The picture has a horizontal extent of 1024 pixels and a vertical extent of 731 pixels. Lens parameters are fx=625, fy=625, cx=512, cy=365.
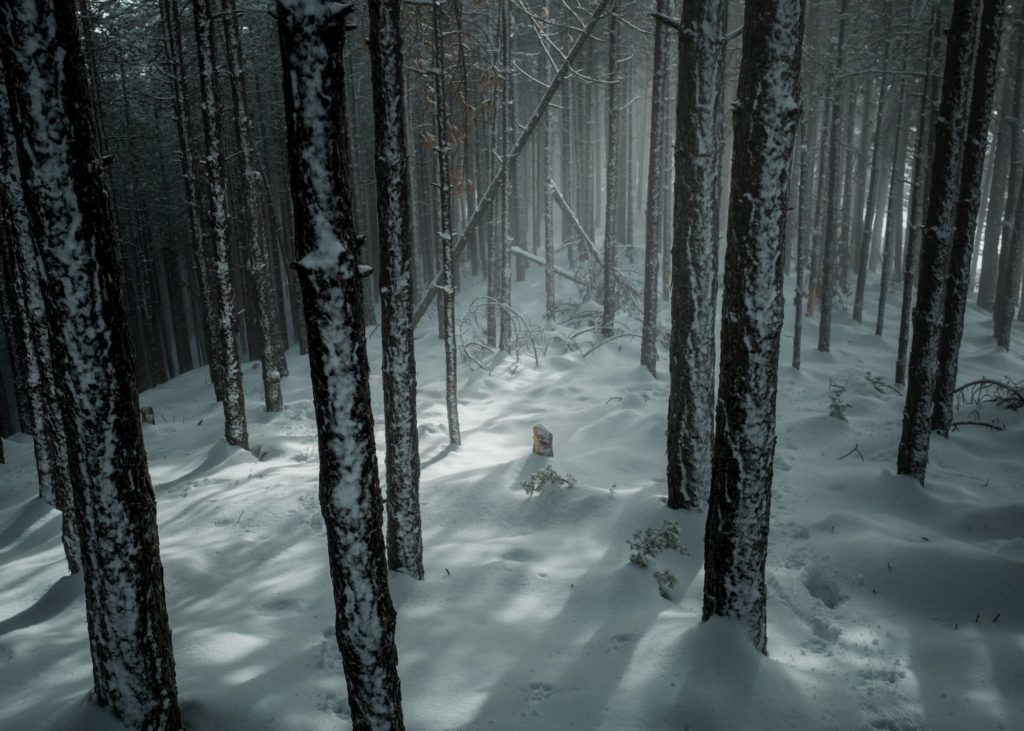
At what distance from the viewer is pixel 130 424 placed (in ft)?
12.3

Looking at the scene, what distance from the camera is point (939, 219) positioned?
8.23 metres

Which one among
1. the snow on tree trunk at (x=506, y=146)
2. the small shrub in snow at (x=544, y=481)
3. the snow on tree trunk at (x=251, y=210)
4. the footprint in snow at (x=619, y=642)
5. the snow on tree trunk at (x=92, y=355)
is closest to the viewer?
the snow on tree trunk at (x=92, y=355)

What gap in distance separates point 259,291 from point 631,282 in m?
14.5

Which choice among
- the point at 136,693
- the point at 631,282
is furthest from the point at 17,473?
the point at 631,282

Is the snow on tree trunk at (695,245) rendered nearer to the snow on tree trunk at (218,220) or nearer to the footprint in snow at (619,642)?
the footprint in snow at (619,642)

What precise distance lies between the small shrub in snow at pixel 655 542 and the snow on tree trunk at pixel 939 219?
13.1 feet

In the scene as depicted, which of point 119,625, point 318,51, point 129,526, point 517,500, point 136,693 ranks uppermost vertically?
point 318,51

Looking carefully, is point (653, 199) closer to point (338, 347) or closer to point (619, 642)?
point (619, 642)

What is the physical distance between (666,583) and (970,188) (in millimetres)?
7881

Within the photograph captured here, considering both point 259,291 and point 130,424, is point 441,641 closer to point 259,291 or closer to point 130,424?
point 130,424

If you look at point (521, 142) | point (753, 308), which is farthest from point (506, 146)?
point (753, 308)

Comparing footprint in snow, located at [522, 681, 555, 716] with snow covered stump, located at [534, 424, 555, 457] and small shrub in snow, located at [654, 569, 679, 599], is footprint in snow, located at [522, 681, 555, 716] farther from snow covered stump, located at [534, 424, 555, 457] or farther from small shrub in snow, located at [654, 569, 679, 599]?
snow covered stump, located at [534, 424, 555, 457]

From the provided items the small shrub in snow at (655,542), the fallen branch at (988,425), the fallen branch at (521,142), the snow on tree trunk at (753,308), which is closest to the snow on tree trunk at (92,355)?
the snow on tree trunk at (753,308)

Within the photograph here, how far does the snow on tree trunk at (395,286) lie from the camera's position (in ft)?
18.7
